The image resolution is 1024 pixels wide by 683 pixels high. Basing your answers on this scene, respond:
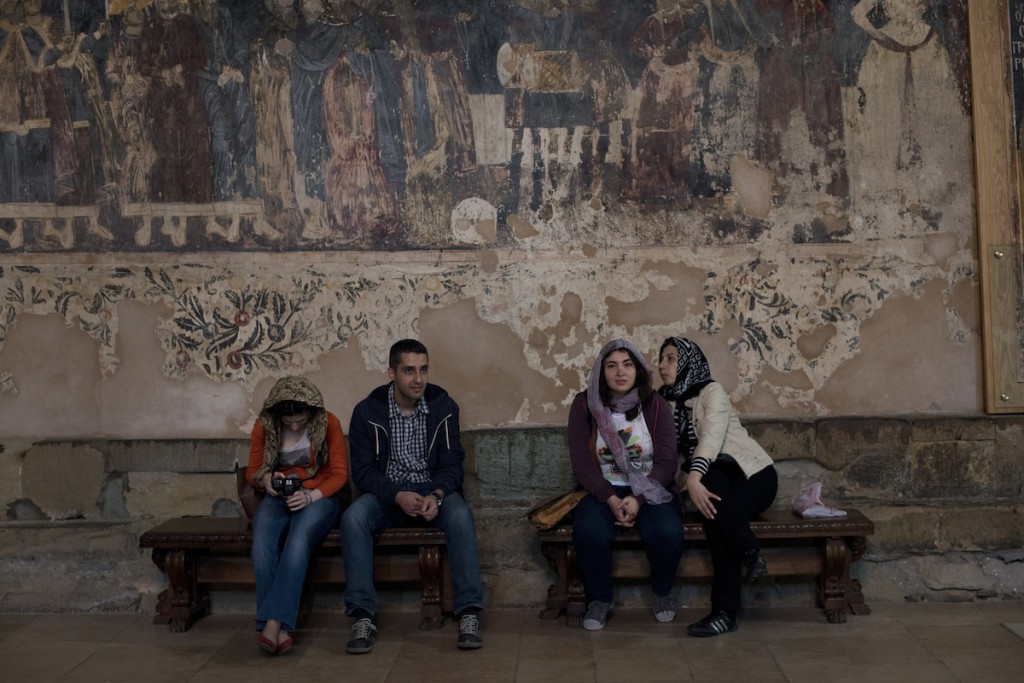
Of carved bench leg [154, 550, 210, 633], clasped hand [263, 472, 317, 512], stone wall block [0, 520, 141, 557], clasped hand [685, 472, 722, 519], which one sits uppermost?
clasped hand [263, 472, 317, 512]

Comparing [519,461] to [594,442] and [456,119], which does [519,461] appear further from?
[456,119]

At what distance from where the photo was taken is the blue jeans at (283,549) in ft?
16.1

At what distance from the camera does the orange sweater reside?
5.35m

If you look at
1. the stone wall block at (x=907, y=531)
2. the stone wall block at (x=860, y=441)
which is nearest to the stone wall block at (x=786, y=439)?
the stone wall block at (x=860, y=441)

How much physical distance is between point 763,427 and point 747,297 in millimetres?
686

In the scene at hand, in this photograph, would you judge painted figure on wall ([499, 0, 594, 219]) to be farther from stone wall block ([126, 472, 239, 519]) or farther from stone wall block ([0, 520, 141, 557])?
stone wall block ([0, 520, 141, 557])

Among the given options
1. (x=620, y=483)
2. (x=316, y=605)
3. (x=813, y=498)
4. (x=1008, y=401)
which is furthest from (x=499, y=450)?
(x=1008, y=401)

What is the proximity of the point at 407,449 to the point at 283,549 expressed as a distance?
735mm

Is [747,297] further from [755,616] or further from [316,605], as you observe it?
[316,605]

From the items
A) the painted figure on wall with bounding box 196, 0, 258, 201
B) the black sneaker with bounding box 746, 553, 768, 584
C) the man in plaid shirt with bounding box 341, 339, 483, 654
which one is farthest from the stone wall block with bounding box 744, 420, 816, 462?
the painted figure on wall with bounding box 196, 0, 258, 201

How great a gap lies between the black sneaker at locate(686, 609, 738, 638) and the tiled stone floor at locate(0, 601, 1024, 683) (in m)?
0.04

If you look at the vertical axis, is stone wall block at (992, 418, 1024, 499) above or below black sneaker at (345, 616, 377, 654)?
above

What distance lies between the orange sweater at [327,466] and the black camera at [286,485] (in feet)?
0.31

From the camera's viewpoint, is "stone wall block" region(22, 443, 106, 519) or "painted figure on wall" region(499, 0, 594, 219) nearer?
"stone wall block" region(22, 443, 106, 519)
